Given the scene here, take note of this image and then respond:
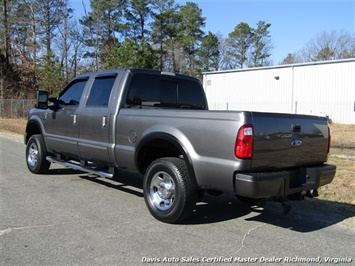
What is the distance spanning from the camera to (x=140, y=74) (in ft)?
19.7

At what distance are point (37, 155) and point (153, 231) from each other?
14.2 feet

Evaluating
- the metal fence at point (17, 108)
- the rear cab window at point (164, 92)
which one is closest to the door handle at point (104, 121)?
the rear cab window at point (164, 92)

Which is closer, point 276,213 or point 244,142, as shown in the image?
point 244,142

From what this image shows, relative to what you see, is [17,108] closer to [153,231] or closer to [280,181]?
[153,231]

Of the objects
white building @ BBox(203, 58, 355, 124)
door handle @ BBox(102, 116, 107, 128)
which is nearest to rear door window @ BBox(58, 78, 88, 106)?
door handle @ BBox(102, 116, 107, 128)

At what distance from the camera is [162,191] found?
500 cm

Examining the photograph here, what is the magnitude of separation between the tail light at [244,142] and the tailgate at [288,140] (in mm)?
70

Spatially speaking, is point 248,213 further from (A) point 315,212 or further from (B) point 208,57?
(B) point 208,57

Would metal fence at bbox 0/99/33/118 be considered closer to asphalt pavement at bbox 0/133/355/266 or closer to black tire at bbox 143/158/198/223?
asphalt pavement at bbox 0/133/355/266

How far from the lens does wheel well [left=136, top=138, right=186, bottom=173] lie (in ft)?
16.7

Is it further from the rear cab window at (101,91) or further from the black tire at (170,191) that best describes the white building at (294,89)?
the black tire at (170,191)

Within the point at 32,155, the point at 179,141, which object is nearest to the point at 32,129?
the point at 32,155

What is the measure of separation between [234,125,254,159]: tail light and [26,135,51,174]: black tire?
197 inches

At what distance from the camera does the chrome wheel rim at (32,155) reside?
8008 mm
